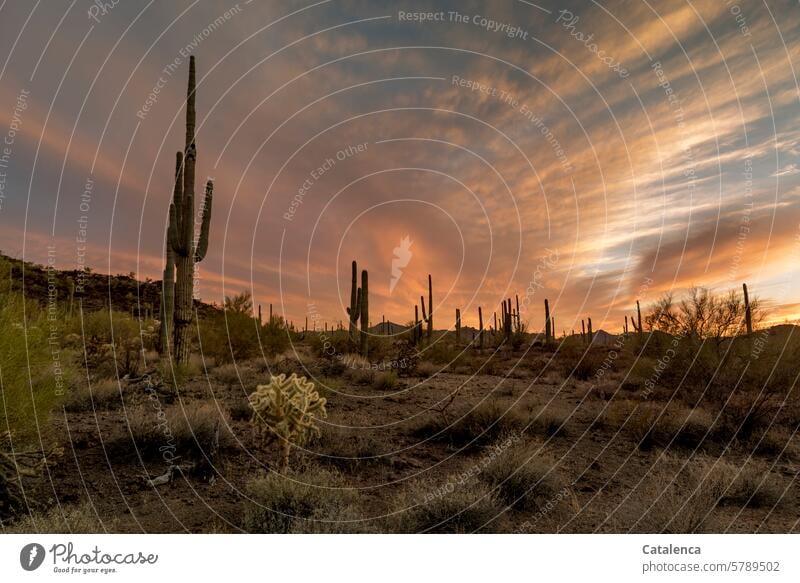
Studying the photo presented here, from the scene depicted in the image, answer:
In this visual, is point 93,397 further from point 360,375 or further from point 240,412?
point 360,375

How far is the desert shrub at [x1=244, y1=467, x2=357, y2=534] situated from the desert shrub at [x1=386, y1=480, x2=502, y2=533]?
66 centimetres

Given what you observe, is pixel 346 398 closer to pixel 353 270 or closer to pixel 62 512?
pixel 62 512

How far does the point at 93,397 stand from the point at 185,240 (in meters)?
4.10

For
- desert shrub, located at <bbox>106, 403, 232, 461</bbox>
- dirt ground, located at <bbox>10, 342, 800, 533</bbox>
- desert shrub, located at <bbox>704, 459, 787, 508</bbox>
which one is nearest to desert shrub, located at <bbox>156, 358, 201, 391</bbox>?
dirt ground, located at <bbox>10, 342, 800, 533</bbox>

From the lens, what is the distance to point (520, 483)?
23.6ft

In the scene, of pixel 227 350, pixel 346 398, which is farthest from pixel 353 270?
pixel 346 398

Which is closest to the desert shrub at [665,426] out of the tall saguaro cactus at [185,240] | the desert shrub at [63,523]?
the desert shrub at [63,523]

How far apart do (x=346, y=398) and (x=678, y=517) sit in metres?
8.59

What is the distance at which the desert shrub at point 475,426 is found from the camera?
986 centimetres

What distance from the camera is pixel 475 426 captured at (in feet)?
33.5

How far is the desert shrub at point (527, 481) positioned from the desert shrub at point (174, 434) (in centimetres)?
452

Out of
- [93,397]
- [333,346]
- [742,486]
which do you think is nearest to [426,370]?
[333,346]

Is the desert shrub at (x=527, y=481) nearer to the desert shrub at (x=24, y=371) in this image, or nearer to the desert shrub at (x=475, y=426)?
the desert shrub at (x=475, y=426)

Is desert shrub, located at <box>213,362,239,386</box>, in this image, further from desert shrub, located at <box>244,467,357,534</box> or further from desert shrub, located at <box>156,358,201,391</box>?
desert shrub, located at <box>244,467,357,534</box>
